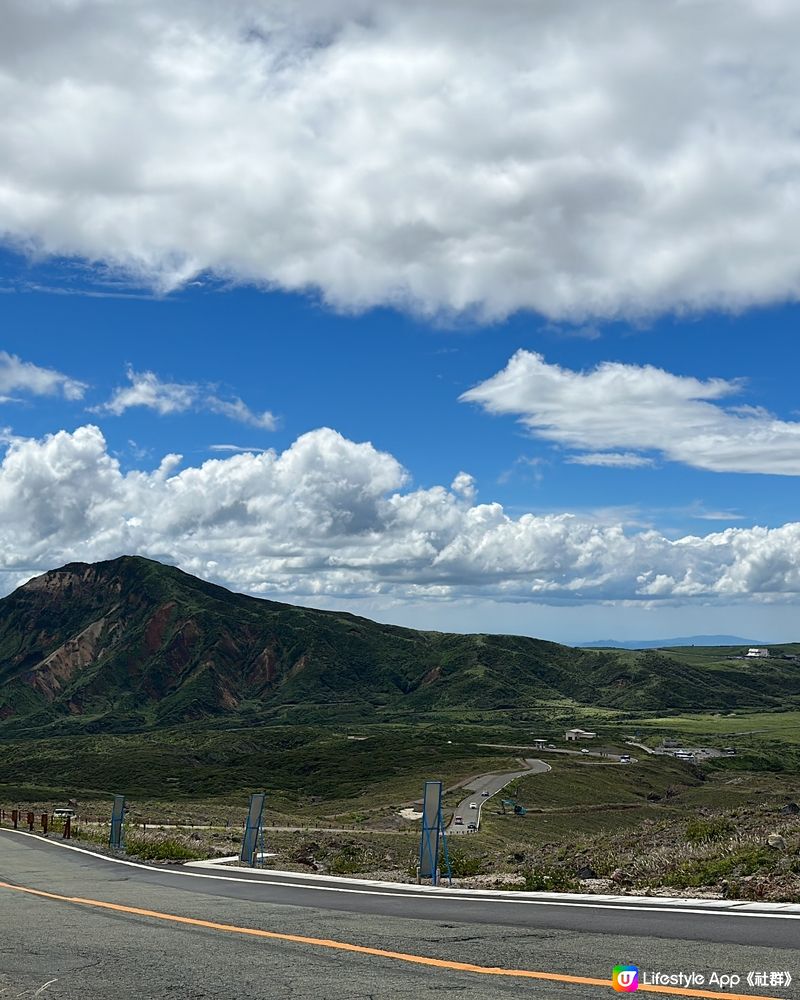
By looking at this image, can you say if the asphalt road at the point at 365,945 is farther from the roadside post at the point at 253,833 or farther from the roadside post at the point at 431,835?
the roadside post at the point at 253,833

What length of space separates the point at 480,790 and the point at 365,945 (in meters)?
93.4

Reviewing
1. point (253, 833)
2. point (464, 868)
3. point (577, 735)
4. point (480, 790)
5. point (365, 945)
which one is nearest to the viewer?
point (365, 945)

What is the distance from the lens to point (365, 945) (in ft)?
32.5

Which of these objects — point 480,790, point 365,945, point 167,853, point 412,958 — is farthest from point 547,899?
point 480,790

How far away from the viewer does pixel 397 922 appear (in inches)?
453

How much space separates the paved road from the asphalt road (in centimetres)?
5215

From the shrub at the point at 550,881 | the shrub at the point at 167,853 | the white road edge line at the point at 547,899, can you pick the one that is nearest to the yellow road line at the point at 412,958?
the white road edge line at the point at 547,899

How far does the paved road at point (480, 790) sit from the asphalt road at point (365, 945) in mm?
52151

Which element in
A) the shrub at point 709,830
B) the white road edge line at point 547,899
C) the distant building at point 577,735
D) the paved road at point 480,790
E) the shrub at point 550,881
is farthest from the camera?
the distant building at point 577,735

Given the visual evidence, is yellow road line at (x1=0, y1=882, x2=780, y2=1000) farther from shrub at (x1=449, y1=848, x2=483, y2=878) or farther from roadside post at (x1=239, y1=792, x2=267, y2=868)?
shrub at (x1=449, y1=848, x2=483, y2=878)

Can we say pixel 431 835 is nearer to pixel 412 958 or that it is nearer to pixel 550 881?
pixel 550 881

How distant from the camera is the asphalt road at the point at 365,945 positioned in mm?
8070

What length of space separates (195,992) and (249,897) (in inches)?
282

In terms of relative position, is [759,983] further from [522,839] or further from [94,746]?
[94,746]
